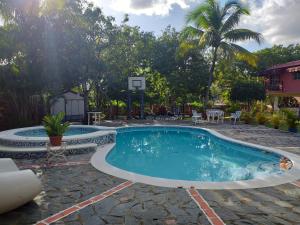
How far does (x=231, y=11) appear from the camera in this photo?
73.2 ft

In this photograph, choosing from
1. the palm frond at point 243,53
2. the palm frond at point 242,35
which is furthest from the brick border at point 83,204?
the palm frond at point 243,53

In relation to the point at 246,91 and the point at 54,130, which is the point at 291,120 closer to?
the point at 246,91

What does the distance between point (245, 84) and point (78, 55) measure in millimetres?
15589

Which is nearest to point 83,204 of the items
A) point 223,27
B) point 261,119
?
point 261,119

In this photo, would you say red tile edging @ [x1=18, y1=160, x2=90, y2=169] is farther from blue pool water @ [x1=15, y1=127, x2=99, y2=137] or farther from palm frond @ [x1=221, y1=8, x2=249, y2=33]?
palm frond @ [x1=221, y1=8, x2=249, y2=33]

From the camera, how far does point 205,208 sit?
207 inches

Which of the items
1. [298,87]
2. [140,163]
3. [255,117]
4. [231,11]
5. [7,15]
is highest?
[231,11]

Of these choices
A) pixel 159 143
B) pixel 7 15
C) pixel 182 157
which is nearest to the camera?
pixel 182 157

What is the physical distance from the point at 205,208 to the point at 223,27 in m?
19.5

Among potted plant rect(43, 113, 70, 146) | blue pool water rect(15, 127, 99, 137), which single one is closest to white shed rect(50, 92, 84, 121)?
blue pool water rect(15, 127, 99, 137)

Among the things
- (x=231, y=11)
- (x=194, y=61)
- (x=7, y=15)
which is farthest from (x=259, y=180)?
(x=194, y=61)

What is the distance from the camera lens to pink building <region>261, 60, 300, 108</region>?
87.7 ft

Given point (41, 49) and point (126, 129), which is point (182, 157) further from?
point (41, 49)

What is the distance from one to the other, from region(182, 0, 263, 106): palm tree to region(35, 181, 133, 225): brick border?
17.5 m
